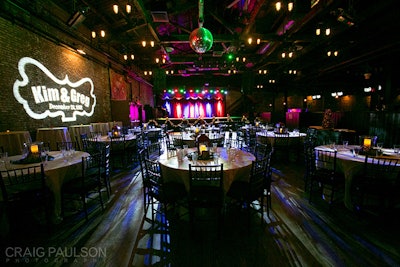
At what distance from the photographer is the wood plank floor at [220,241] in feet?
6.66

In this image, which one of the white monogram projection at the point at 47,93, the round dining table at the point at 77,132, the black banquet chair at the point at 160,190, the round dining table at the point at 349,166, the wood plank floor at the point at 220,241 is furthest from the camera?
the round dining table at the point at 77,132

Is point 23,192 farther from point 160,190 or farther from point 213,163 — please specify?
point 213,163

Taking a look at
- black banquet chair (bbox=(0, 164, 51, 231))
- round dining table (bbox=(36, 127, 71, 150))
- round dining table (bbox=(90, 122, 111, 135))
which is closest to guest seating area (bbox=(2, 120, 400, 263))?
black banquet chair (bbox=(0, 164, 51, 231))

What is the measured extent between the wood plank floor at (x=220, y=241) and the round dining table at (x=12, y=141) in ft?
6.84

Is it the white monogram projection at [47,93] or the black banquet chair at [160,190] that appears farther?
the white monogram projection at [47,93]

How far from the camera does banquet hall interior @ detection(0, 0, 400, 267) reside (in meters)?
2.23

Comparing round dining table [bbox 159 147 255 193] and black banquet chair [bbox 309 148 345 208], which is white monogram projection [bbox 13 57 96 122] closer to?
round dining table [bbox 159 147 255 193]

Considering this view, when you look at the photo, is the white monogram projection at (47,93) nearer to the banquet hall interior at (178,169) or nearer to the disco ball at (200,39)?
the banquet hall interior at (178,169)

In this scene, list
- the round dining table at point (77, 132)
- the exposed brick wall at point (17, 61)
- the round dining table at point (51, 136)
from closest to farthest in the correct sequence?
the exposed brick wall at point (17, 61) < the round dining table at point (51, 136) < the round dining table at point (77, 132)

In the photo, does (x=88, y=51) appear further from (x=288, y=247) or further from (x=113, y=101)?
(x=288, y=247)

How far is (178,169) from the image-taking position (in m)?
2.42

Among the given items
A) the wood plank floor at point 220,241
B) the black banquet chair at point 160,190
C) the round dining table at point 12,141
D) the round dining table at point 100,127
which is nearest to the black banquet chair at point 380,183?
the wood plank floor at point 220,241

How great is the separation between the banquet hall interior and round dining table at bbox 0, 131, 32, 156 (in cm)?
2

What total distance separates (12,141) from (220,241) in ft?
15.8
